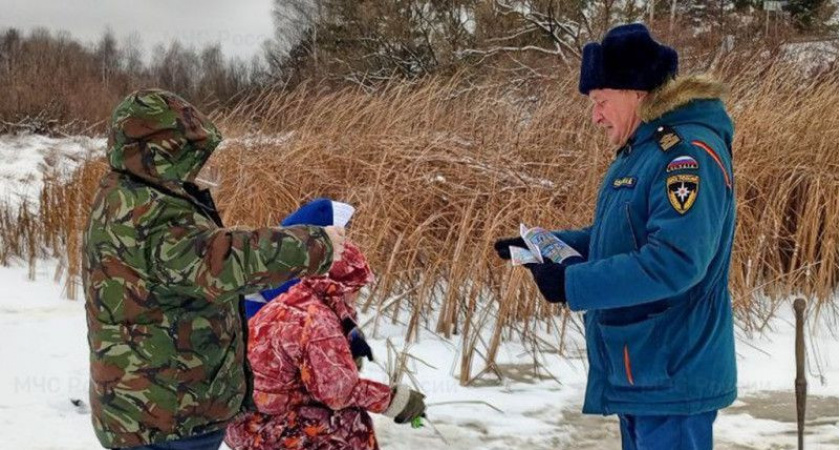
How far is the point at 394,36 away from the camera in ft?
66.9

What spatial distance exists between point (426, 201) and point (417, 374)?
110 centimetres

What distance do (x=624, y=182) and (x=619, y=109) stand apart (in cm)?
21

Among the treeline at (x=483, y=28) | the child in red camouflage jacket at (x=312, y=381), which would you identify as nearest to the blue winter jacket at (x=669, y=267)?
the child in red camouflage jacket at (x=312, y=381)

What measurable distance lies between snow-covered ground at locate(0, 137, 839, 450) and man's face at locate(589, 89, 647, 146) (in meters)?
1.68

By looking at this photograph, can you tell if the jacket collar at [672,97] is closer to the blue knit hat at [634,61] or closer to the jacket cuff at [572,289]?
the blue knit hat at [634,61]

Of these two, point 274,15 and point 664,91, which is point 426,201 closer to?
point 664,91

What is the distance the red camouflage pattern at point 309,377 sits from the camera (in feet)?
7.15

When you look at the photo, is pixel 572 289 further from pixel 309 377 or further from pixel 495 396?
pixel 495 396

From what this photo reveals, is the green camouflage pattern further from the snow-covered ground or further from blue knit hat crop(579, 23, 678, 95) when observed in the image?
the snow-covered ground

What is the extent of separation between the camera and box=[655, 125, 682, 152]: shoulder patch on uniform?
1801mm

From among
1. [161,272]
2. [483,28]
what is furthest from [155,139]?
[483,28]

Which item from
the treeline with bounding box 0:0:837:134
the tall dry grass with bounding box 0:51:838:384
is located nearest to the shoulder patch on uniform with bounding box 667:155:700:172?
the tall dry grass with bounding box 0:51:838:384

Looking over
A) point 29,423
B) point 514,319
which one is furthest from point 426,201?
point 29,423

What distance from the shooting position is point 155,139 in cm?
187
